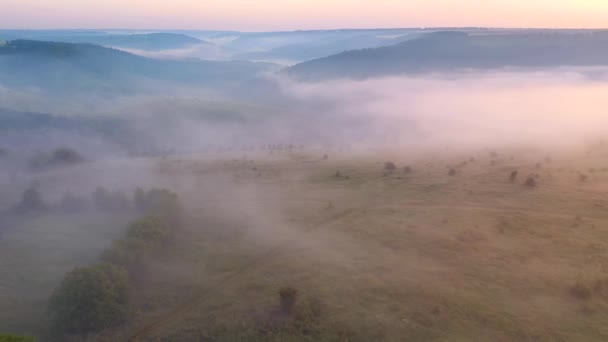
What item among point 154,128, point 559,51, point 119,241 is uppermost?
point 559,51

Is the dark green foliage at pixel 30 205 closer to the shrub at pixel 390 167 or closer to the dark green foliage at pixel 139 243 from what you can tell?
the dark green foliage at pixel 139 243

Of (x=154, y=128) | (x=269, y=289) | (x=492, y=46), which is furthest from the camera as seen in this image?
(x=492, y=46)

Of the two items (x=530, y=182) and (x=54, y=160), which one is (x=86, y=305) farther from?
(x=54, y=160)

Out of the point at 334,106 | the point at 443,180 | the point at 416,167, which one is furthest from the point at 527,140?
the point at 334,106

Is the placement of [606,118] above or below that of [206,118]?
above

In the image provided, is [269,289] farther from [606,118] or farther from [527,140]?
[606,118]

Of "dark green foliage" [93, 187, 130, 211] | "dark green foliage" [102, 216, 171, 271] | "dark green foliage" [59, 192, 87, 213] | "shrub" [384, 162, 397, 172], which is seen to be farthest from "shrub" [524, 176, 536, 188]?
"dark green foliage" [59, 192, 87, 213]

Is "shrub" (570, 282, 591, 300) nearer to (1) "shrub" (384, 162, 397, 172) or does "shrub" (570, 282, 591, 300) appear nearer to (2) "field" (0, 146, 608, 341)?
(2) "field" (0, 146, 608, 341)
